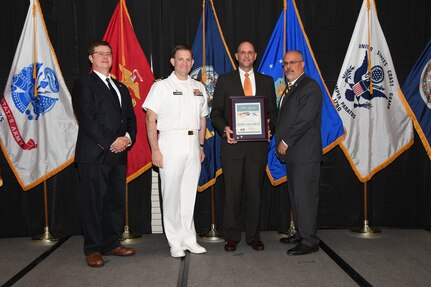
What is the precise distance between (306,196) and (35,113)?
277cm

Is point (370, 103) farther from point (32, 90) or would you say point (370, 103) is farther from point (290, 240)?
point (32, 90)

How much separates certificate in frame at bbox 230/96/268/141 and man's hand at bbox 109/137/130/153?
0.94 metres

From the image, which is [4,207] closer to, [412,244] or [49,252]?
[49,252]

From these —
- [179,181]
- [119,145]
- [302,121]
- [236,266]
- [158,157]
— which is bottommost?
[236,266]

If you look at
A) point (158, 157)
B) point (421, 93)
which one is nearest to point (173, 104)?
point (158, 157)

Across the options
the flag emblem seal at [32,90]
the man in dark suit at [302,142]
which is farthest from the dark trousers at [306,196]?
the flag emblem seal at [32,90]

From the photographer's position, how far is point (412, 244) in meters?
4.00

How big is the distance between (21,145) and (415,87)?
412 centimetres

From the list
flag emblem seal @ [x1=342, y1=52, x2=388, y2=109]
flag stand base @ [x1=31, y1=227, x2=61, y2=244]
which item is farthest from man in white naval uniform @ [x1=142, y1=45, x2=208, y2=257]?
flag emblem seal @ [x1=342, y1=52, x2=388, y2=109]

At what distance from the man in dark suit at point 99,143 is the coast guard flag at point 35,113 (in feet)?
3.01

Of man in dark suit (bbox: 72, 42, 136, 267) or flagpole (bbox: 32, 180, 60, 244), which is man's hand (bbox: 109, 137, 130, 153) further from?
flagpole (bbox: 32, 180, 60, 244)

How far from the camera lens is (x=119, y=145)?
11.4 feet

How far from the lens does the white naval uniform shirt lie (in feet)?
11.5

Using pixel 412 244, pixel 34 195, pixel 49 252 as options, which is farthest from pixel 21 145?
pixel 412 244
